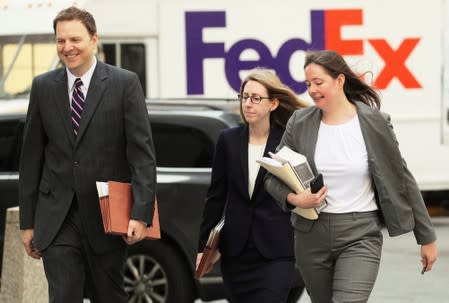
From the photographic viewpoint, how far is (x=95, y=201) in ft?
20.3

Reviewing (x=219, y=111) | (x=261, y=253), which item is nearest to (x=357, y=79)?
(x=261, y=253)

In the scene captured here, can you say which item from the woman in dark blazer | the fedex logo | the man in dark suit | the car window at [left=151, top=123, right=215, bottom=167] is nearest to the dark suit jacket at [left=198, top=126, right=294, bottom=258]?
the woman in dark blazer

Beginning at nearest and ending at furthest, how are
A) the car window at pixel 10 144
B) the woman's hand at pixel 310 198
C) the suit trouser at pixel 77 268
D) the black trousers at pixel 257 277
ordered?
1. the woman's hand at pixel 310 198
2. the suit trouser at pixel 77 268
3. the black trousers at pixel 257 277
4. the car window at pixel 10 144

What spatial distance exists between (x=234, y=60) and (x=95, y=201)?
9.66m

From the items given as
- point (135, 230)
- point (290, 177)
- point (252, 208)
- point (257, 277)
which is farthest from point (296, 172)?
point (257, 277)

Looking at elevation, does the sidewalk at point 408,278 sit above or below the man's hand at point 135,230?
below

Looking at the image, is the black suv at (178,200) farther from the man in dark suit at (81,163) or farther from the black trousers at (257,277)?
the man in dark suit at (81,163)

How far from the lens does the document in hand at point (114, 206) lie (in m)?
6.05

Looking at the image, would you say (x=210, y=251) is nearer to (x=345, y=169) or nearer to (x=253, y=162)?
(x=253, y=162)

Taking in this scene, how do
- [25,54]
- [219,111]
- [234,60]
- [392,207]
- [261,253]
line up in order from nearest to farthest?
[392,207] → [261,253] → [219,111] → [25,54] → [234,60]

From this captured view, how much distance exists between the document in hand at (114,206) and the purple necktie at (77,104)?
0.31 meters

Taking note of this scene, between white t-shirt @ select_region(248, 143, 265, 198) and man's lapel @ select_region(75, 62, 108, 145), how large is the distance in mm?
1050

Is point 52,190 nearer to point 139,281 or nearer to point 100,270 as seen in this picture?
point 100,270

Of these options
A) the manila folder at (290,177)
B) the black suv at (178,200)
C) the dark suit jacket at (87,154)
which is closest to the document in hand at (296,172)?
the manila folder at (290,177)
